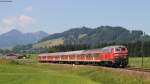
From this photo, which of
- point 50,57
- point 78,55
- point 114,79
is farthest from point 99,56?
point 50,57

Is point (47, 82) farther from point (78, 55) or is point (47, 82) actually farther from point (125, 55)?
point (78, 55)

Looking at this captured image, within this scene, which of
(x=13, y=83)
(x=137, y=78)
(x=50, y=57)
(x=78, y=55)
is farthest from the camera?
(x=50, y=57)

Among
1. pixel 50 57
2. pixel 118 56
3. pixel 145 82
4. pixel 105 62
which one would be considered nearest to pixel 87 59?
pixel 105 62

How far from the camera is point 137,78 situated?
45469 millimetres

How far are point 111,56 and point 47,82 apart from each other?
29460 mm

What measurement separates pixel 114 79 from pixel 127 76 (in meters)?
1.73

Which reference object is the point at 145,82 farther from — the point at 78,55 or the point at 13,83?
the point at 78,55

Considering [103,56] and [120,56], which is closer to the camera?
→ [120,56]

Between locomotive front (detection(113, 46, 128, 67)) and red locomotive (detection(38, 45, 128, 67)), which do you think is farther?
red locomotive (detection(38, 45, 128, 67))

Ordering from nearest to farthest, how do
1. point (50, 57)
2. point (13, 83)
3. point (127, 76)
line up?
point (13, 83) → point (127, 76) → point (50, 57)

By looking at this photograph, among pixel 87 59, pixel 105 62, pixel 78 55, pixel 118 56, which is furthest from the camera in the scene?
pixel 78 55

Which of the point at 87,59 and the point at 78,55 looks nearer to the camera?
the point at 87,59

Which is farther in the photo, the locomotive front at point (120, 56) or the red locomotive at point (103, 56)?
the red locomotive at point (103, 56)

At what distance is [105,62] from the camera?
76.5 m
